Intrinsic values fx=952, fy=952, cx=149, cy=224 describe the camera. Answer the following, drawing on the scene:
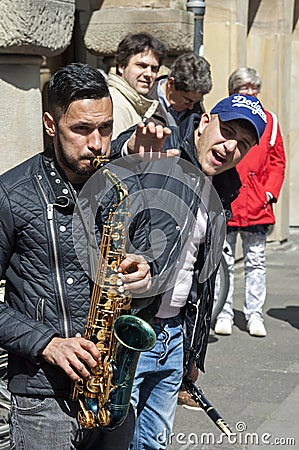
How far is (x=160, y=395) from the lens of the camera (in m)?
3.66

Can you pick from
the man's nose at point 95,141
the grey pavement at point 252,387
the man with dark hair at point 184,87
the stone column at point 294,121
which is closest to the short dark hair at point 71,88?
the man's nose at point 95,141

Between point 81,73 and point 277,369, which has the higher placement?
point 81,73

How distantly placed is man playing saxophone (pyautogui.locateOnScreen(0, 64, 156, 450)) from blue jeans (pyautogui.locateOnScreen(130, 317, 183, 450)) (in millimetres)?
774

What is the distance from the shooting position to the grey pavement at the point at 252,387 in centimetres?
501

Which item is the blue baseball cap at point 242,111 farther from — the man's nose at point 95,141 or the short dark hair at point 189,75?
the short dark hair at point 189,75

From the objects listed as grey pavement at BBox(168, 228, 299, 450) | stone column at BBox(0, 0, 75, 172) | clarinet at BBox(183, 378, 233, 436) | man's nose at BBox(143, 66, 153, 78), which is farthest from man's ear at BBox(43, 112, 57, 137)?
man's nose at BBox(143, 66, 153, 78)

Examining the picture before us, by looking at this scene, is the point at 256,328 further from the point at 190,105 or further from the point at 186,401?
the point at 186,401

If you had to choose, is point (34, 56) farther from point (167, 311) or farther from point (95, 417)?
point (95, 417)

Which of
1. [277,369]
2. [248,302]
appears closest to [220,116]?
[277,369]

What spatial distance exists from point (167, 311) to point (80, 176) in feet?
2.97

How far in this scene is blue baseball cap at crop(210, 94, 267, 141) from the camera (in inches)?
139

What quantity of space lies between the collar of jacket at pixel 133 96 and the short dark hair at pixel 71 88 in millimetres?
2220

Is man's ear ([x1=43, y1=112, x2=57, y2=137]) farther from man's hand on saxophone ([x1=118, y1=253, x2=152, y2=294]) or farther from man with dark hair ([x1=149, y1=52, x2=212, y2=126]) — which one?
man with dark hair ([x1=149, y1=52, x2=212, y2=126])

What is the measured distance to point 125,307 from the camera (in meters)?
2.96
